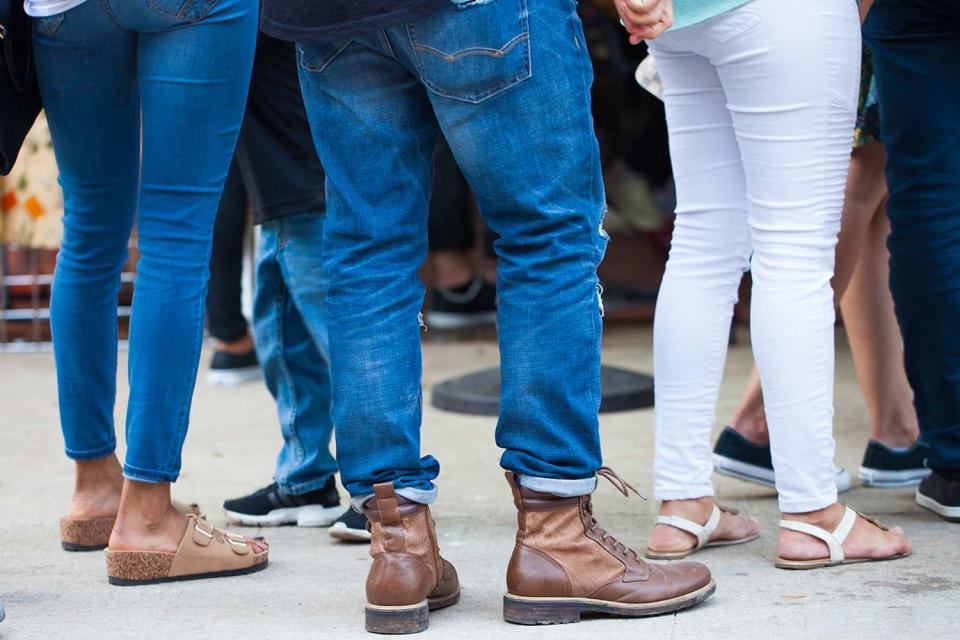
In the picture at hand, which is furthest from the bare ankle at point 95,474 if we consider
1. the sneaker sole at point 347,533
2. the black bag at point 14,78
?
the black bag at point 14,78

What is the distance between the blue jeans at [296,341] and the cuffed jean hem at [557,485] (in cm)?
81

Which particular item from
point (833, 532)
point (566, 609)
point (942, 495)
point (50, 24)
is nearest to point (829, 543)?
point (833, 532)

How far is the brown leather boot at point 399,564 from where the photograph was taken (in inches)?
74.8

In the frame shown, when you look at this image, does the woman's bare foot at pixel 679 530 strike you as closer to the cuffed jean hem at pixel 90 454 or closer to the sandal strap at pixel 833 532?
the sandal strap at pixel 833 532

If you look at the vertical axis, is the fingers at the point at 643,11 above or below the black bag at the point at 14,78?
above

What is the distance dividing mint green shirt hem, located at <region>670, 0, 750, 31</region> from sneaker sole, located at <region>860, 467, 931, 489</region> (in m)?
1.21

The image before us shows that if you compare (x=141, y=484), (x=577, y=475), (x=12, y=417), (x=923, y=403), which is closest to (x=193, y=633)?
(x=141, y=484)

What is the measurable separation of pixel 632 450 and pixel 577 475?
4.70 ft

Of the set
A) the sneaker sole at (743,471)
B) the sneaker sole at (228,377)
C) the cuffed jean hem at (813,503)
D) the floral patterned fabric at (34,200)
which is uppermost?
the floral patterned fabric at (34,200)

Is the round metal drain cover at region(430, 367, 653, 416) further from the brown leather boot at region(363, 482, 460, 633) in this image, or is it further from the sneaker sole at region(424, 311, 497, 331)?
the brown leather boot at region(363, 482, 460, 633)

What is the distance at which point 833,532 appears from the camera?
2.24 m

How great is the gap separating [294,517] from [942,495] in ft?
4.26

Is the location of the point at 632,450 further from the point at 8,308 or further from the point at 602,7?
the point at 8,308

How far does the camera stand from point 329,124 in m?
1.95
